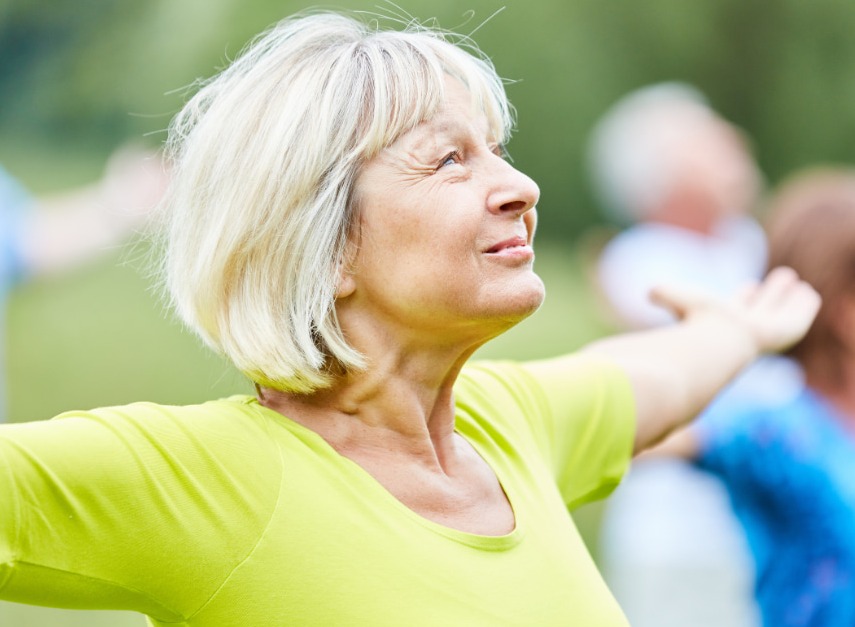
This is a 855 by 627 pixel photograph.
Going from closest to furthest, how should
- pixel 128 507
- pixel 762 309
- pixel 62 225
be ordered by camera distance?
pixel 128 507 < pixel 762 309 < pixel 62 225

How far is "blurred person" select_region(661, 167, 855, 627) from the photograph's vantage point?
8.38 feet

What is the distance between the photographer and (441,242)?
143 centimetres

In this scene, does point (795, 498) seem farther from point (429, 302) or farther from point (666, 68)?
point (666, 68)

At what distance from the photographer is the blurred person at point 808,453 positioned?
2553 mm

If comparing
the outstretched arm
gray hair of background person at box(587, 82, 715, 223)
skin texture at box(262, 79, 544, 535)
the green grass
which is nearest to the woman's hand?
the outstretched arm

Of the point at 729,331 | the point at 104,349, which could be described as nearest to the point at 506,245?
the point at 729,331

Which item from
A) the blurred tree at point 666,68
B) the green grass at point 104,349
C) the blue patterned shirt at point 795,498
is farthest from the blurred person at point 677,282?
the blurred tree at point 666,68

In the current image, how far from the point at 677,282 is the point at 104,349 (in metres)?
3.94

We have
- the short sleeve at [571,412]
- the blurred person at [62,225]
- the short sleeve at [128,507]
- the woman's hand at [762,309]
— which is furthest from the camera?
the blurred person at [62,225]

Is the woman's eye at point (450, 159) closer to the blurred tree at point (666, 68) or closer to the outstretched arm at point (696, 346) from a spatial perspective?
the outstretched arm at point (696, 346)

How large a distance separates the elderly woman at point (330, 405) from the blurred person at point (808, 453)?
45.5 inches

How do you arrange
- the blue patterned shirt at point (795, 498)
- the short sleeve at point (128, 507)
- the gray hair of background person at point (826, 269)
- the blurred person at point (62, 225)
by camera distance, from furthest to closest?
the blurred person at point (62, 225)
the gray hair of background person at point (826, 269)
the blue patterned shirt at point (795, 498)
the short sleeve at point (128, 507)

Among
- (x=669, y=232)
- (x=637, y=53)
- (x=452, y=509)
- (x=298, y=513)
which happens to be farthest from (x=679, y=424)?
(x=637, y=53)

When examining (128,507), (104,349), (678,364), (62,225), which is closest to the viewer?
(128,507)
